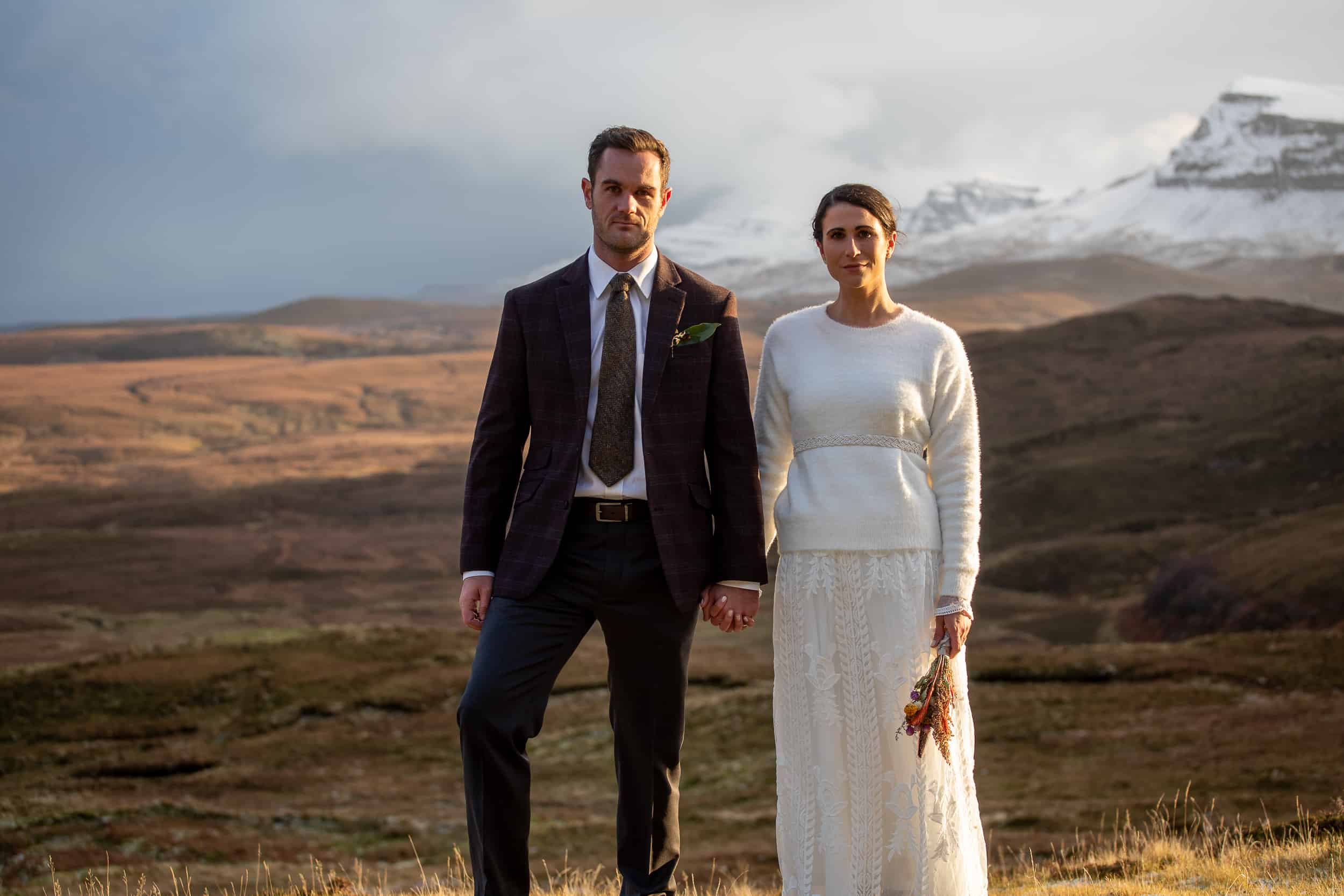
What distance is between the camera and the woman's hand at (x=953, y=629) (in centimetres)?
390

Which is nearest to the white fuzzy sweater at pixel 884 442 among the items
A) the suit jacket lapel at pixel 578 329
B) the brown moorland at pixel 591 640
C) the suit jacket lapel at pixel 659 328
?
the suit jacket lapel at pixel 659 328

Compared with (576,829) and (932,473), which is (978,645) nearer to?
(576,829)

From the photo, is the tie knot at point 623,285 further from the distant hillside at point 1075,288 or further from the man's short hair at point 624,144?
the distant hillside at point 1075,288

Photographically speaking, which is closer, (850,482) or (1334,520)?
(850,482)

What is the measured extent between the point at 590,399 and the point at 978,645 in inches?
1007

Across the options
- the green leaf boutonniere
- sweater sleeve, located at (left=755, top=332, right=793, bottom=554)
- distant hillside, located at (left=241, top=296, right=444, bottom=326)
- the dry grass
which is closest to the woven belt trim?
sweater sleeve, located at (left=755, top=332, right=793, bottom=554)

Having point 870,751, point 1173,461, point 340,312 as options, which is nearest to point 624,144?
point 870,751

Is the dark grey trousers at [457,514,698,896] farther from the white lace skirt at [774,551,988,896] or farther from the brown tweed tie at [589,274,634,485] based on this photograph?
the white lace skirt at [774,551,988,896]

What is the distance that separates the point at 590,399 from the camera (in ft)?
13.6

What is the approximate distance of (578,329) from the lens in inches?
163

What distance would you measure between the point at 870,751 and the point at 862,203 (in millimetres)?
1795

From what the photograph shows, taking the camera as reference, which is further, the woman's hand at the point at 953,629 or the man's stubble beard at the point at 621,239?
the man's stubble beard at the point at 621,239

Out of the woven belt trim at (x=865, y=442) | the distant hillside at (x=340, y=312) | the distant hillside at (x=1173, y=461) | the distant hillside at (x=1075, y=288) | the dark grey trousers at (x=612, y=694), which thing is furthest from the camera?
the distant hillside at (x=340, y=312)

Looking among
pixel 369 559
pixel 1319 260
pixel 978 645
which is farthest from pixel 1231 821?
pixel 1319 260
